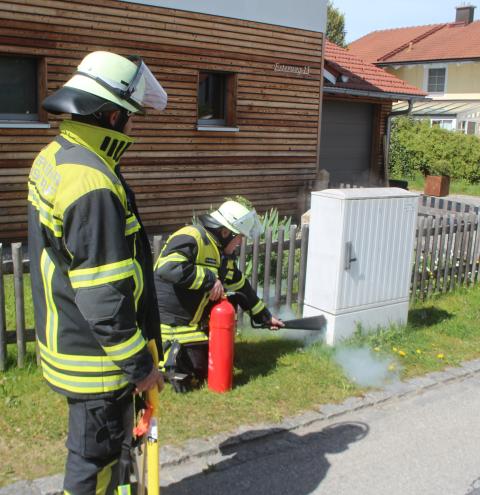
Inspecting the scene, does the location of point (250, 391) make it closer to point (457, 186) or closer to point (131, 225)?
point (131, 225)

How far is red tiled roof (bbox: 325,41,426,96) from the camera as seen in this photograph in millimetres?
14781

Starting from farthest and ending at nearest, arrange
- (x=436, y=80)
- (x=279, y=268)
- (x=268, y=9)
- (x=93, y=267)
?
(x=436, y=80), (x=268, y=9), (x=279, y=268), (x=93, y=267)

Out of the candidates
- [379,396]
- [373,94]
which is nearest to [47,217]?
[379,396]

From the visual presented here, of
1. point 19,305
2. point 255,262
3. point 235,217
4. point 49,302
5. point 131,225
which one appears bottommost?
point 19,305

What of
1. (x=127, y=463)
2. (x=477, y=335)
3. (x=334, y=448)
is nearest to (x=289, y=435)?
(x=334, y=448)

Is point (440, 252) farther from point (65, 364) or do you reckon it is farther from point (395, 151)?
point (395, 151)

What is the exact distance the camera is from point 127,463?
8.92 ft

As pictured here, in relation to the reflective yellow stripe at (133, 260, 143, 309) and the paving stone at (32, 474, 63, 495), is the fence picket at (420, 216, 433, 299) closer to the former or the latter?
the paving stone at (32, 474, 63, 495)

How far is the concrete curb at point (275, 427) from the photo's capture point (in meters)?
3.23

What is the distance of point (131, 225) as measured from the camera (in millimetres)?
2477

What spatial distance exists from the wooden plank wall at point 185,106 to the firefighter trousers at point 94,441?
22.2 ft

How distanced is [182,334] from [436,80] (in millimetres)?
33204

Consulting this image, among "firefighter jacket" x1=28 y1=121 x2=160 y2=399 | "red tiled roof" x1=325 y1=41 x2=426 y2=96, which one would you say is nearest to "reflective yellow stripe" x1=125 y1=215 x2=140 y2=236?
"firefighter jacket" x1=28 y1=121 x2=160 y2=399

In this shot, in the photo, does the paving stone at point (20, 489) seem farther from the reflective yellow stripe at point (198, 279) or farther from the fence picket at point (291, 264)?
the fence picket at point (291, 264)
